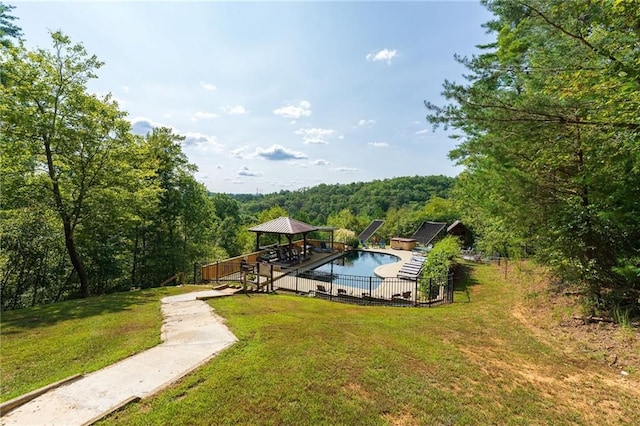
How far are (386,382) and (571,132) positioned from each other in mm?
5165

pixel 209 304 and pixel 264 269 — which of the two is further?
pixel 264 269

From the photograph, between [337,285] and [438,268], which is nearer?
[438,268]

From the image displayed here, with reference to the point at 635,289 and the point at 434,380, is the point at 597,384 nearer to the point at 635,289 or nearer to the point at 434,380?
Answer: the point at 434,380

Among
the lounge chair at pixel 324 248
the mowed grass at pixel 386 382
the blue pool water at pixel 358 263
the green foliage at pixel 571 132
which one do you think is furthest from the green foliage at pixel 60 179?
the lounge chair at pixel 324 248

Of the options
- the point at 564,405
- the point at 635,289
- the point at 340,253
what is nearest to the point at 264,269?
the point at 564,405

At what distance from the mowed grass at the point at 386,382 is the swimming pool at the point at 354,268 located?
8017 millimetres

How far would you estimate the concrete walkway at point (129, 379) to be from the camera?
Answer: 2.87 metres

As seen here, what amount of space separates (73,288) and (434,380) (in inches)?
595

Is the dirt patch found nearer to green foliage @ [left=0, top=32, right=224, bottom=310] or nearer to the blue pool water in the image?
the blue pool water

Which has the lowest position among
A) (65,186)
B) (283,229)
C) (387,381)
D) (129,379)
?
(387,381)

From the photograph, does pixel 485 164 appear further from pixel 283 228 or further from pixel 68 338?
pixel 283 228

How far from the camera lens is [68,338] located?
5109 millimetres

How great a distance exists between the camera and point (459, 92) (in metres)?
5.14

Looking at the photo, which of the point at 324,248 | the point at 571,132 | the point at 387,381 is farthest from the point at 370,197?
the point at 387,381
